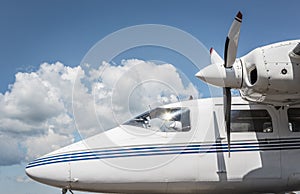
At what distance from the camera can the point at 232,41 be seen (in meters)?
9.66

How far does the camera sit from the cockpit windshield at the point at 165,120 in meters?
10.9

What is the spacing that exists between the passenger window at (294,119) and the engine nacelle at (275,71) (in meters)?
1.23

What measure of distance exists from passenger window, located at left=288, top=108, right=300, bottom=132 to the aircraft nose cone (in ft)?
20.1

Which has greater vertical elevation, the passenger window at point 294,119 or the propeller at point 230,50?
the propeller at point 230,50

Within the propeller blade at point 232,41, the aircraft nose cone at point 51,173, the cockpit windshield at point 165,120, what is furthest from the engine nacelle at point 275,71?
the aircraft nose cone at point 51,173

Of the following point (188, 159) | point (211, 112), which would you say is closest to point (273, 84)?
point (211, 112)

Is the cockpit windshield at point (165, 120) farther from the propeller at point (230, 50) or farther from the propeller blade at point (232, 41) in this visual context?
the propeller blade at point (232, 41)

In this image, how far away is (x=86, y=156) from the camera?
Answer: 10.5 metres

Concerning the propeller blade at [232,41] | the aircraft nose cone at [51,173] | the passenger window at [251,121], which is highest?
the propeller blade at [232,41]

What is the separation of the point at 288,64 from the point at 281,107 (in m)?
1.96

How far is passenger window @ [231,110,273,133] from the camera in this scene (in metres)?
10.9

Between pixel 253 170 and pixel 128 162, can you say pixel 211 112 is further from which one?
pixel 128 162

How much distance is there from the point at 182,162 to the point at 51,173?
3441mm

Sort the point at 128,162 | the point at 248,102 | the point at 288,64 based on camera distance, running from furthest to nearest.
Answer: the point at 248,102 → the point at 128,162 → the point at 288,64
